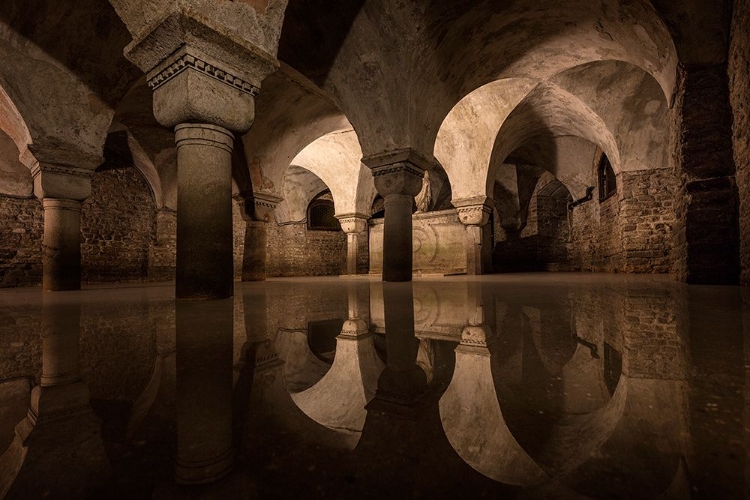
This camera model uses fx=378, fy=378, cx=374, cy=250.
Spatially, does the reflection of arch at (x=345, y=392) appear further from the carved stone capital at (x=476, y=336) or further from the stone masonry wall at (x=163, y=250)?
the stone masonry wall at (x=163, y=250)

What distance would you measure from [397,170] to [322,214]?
37.5ft

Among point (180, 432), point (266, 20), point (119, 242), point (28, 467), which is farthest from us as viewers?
point (119, 242)

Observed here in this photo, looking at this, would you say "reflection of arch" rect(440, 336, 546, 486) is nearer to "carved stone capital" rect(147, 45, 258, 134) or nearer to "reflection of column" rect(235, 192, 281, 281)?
"carved stone capital" rect(147, 45, 258, 134)

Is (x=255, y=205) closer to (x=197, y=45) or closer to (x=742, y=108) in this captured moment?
(x=197, y=45)

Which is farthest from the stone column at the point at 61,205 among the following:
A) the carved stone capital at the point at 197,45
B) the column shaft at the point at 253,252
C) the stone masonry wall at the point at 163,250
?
the stone masonry wall at the point at 163,250

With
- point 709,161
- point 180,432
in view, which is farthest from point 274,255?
point 180,432

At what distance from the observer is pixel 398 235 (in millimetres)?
6066

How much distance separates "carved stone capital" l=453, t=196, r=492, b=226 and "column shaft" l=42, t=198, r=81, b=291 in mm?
8091

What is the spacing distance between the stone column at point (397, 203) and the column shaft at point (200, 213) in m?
3.01

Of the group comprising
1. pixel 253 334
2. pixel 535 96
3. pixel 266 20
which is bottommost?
pixel 253 334

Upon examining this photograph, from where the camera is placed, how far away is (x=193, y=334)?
5.36 ft

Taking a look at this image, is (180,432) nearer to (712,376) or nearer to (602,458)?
(602,458)

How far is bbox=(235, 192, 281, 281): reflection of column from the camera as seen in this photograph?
822 cm

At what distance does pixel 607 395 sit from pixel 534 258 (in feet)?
53.3
